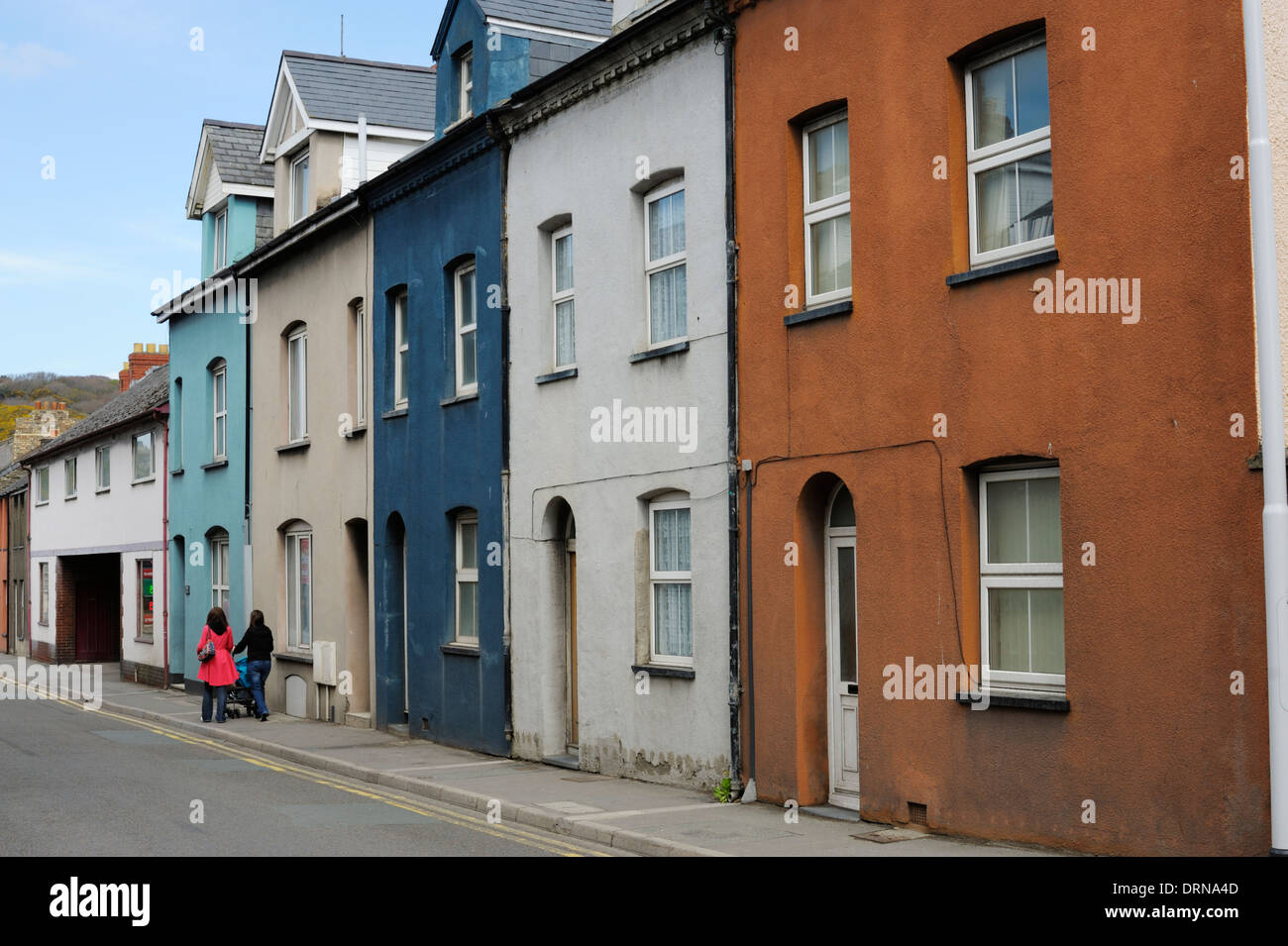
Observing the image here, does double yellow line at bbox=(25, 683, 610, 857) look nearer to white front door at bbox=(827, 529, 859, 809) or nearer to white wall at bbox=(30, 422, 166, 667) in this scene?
white front door at bbox=(827, 529, 859, 809)

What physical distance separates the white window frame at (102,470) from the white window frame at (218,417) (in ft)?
31.6

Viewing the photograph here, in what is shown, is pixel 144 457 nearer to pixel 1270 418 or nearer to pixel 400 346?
pixel 400 346

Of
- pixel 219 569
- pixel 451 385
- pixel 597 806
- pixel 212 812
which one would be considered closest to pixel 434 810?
pixel 597 806

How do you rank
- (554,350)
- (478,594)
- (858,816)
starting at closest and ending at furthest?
(858,816)
(554,350)
(478,594)

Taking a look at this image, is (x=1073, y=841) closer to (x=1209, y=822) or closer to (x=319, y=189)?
(x=1209, y=822)

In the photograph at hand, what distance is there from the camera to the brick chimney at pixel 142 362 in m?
48.1

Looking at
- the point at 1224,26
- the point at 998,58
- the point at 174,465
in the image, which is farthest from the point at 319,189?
the point at 1224,26

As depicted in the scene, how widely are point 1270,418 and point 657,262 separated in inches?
299

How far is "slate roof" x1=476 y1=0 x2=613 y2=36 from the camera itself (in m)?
19.0

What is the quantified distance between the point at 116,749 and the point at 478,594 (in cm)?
568

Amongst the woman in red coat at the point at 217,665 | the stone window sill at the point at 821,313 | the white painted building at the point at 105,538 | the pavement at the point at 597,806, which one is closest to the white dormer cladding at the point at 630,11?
the stone window sill at the point at 821,313

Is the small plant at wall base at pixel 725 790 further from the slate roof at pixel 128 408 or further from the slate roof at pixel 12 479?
the slate roof at pixel 12 479

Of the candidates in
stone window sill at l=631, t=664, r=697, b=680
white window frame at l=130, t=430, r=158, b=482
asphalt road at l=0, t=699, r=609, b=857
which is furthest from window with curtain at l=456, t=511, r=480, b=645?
white window frame at l=130, t=430, r=158, b=482

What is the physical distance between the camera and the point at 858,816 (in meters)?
12.1
